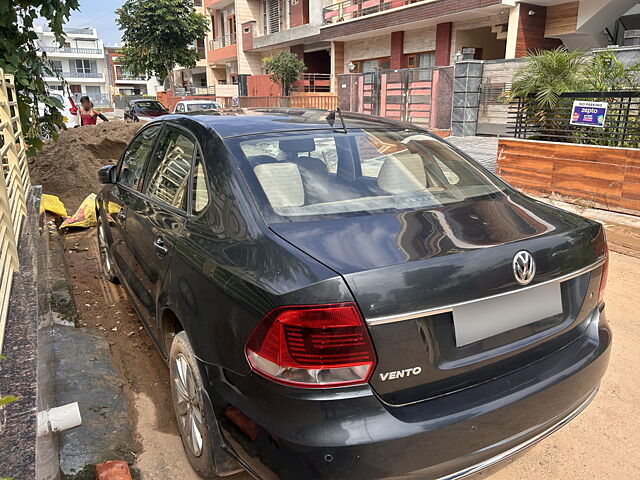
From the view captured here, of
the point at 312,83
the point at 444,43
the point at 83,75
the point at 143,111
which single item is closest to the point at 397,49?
the point at 444,43

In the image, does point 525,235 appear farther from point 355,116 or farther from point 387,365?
point 355,116

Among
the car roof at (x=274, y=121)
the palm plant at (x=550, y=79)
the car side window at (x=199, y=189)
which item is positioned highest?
the palm plant at (x=550, y=79)

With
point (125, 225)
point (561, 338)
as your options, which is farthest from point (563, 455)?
point (125, 225)

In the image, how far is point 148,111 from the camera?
74.9 feet

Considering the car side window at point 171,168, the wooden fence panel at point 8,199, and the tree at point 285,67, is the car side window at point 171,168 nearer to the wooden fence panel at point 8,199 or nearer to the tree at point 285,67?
the wooden fence panel at point 8,199

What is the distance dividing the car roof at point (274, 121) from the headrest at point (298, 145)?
0.35ft

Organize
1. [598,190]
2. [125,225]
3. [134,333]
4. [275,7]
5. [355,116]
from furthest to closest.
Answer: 1. [275,7]
2. [598,190]
3. [134,333]
4. [125,225]
5. [355,116]

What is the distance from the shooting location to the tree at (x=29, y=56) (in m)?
5.83

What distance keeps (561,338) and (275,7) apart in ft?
106

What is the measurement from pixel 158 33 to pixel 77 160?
22118 millimetres

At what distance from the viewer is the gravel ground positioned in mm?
2525

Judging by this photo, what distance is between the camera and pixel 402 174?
2742 mm

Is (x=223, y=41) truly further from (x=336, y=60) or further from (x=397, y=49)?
(x=397, y=49)

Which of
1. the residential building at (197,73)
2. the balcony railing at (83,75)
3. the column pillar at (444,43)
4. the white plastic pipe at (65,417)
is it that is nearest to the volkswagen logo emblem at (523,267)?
the white plastic pipe at (65,417)
